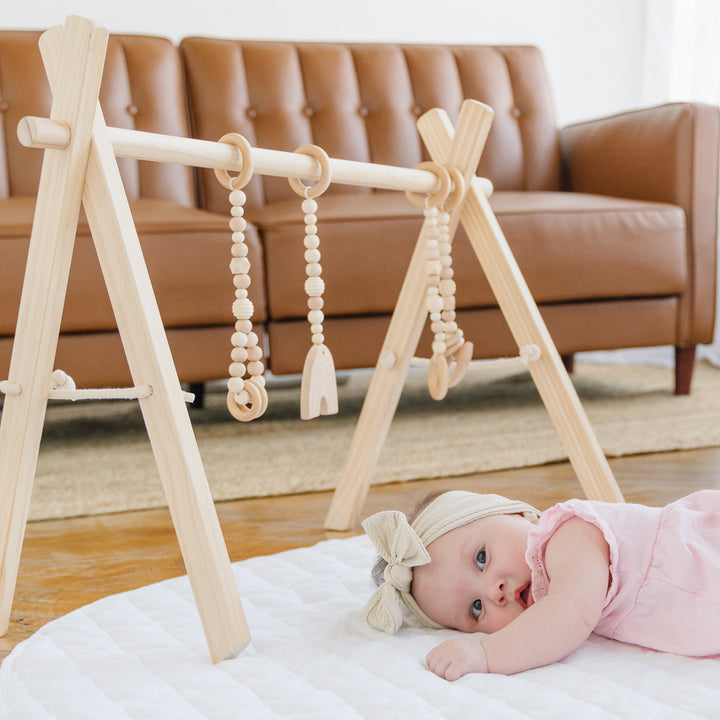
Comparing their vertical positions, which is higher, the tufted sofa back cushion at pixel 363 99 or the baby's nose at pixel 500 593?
the tufted sofa back cushion at pixel 363 99

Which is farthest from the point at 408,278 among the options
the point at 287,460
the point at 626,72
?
the point at 626,72

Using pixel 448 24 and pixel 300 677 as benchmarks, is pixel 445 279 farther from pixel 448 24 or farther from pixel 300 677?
pixel 448 24

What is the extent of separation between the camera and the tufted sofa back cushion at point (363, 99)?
2207 millimetres

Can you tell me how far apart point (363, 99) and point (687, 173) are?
0.83 metres

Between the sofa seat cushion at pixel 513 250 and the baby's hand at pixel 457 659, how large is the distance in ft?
3.57

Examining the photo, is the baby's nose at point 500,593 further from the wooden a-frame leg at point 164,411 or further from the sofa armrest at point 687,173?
the sofa armrest at point 687,173

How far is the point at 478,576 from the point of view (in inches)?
33.0

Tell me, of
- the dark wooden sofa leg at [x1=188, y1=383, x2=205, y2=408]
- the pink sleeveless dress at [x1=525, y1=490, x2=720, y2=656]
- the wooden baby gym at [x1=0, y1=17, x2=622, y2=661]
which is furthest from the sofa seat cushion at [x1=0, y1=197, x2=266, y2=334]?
the pink sleeveless dress at [x1=525, y1=490, x2=720, y2=656]

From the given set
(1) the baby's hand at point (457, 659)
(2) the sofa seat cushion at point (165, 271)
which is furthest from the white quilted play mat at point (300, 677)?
(2) the sofa seat cushion at point (165, 271)

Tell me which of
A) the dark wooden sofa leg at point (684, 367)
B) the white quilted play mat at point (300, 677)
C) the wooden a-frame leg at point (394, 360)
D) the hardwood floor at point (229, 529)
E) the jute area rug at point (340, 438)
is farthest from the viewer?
the dark wooden sofa leg at point (684, 367)

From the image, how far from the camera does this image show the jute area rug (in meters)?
1.55

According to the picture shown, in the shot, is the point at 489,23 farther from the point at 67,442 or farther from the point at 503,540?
the point at 503,540

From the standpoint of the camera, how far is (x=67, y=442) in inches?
76.0

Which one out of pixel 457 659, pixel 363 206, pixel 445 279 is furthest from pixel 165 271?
pixel 457 659
